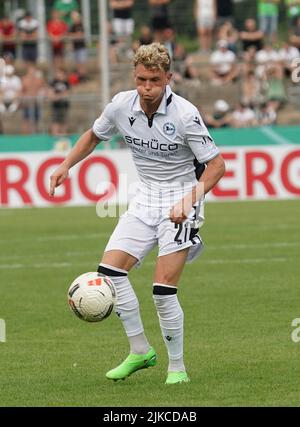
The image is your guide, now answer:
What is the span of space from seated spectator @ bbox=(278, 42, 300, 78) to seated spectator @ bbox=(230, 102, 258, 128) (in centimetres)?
145

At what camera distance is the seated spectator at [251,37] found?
99.6ft

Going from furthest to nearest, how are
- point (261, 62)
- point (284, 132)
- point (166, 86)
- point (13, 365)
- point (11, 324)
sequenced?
point (261, 62)
point (284, 132)
point (11, 324)
point (13, 365)
point (166, 86)

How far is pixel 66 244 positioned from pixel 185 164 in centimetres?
983

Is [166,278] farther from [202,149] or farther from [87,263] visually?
[87,263]

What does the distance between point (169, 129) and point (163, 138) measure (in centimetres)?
8

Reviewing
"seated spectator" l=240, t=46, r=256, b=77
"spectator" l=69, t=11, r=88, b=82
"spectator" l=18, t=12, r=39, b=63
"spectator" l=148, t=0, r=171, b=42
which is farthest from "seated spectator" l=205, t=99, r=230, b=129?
"spectator" l=18, t=12, r=39, b=63

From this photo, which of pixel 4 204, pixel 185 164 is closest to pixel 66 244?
pixel 4 204

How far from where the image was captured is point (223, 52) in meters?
30.6

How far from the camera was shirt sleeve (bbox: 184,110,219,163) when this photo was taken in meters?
7.81

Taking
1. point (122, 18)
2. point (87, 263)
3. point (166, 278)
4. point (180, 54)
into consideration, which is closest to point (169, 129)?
point (166, 278)

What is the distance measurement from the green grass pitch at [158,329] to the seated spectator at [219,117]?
851 cm

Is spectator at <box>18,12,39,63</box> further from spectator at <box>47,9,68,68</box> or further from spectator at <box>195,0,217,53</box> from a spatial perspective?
spectator at <box>195,0,217,53</box>

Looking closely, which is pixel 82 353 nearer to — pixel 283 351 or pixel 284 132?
pixel 283 351

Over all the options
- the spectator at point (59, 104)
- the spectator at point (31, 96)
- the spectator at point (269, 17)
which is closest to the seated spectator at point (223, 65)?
the spectator at point (269, 17)
